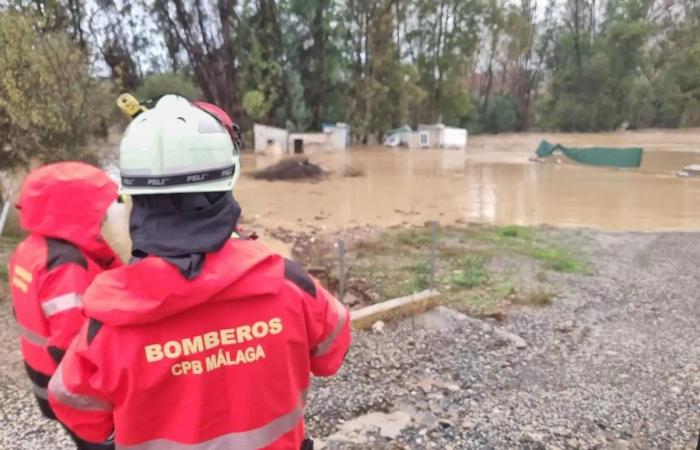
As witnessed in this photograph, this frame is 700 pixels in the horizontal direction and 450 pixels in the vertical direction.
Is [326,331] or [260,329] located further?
[326,331]

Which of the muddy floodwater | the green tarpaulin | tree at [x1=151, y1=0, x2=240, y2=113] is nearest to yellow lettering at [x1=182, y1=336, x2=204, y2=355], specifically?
the muddy floodwater

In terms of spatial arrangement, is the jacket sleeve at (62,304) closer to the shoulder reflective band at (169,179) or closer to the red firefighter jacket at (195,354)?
the red firefighter jacket at (195,354)

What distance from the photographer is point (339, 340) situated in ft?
5.36

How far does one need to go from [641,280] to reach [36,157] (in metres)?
8.46

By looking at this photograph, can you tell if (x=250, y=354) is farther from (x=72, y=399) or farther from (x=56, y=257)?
(x=56, y=257)

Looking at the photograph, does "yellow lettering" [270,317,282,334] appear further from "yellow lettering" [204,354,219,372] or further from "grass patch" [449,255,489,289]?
"grass patch" [449,255,489,289]

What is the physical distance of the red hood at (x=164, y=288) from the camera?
128 centimetres

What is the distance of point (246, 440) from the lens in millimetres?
1495

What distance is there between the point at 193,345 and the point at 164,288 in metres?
0.18

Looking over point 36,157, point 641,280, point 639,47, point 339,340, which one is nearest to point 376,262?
point 641,280

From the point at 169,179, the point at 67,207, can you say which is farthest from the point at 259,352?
the point at 67,207

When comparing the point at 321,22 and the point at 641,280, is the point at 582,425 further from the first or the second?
the point at 321,22

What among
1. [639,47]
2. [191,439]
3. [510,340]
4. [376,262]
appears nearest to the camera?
[191,439]

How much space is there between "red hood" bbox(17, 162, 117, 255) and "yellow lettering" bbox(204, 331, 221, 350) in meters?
1.03
